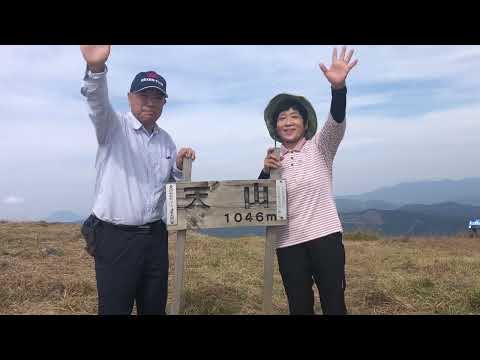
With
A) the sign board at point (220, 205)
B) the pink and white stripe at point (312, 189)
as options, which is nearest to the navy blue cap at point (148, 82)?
the sign board at point (220, 205)

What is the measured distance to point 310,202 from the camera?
3.08 meters

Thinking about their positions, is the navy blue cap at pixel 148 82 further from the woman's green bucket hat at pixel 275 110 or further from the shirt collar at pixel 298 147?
the shirt collar at pixel 298 147

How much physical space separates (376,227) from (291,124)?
14.1m

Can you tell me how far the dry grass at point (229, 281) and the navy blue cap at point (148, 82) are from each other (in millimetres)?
3017

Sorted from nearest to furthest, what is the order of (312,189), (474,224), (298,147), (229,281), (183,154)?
(312,189) < (298,147) < (183,154) < (229,281) < (474,224)

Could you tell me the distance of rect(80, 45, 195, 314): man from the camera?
2.94m

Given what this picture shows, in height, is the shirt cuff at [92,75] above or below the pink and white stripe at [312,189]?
above

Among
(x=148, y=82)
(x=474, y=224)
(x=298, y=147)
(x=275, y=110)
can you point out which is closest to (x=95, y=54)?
(x=148, y=82)

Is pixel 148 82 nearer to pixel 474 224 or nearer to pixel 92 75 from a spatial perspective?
pixel 92 75

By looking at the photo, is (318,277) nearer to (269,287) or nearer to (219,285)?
(269,287)

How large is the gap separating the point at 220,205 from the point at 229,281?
3370 mm

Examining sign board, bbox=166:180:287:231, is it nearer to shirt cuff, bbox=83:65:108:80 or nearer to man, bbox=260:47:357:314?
man, bbox=260:47:357:314

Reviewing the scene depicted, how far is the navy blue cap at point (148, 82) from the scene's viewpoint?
118 inches

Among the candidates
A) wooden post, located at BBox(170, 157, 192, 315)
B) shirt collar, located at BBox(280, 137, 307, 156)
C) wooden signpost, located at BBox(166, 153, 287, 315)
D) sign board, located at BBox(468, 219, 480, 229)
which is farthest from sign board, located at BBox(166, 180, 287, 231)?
sign board, located at BBox(468, 219, 480, 229)
